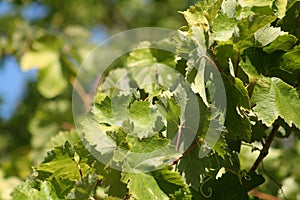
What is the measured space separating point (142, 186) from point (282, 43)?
29 cm

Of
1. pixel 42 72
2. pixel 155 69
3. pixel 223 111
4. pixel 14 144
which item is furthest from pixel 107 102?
pixel 14 144

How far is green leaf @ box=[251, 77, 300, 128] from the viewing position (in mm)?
892

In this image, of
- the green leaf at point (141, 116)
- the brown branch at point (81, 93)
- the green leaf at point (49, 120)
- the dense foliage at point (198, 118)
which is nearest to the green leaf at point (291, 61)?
the dense foliage at point (198, 118)

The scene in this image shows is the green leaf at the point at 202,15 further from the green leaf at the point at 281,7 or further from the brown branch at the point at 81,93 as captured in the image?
the brown branch at the point at 81,93

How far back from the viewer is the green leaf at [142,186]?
2.76 feet

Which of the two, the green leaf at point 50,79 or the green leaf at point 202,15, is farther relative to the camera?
the green leaf at point 50,79

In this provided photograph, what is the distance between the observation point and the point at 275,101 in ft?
2.95

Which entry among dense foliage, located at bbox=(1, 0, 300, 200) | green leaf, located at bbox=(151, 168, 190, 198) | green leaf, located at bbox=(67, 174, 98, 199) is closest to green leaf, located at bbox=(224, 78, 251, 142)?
dense foliage, located at bbox=(1, 0, 300, 200)

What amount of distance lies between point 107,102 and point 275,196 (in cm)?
66

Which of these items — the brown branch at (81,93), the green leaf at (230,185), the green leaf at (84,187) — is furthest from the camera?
the brown branch at (81,93)

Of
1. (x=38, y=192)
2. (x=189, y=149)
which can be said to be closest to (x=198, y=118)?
(x=189, y=149)

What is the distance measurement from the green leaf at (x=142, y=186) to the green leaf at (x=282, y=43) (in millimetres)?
260

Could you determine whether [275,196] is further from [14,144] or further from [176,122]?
[14,144]

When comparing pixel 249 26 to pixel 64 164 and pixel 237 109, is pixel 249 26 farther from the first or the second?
pixel 64 164
